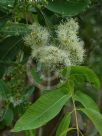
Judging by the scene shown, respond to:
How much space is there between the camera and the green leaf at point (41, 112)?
1434 millimetres

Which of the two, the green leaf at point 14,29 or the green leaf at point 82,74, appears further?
the green leaf at point 14,29

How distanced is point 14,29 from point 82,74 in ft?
1.28

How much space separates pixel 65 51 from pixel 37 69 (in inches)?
9.9

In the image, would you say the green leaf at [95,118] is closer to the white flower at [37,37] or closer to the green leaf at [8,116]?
the white flower at [37,37]

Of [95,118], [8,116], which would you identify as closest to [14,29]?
[8,116]

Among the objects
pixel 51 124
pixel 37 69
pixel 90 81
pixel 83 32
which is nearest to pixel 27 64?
pixel 37 69

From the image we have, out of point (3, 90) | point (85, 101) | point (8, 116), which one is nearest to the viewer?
point (85, 101)

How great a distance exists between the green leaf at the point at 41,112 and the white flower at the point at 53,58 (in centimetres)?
11

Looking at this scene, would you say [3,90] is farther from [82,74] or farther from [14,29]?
[82,74]

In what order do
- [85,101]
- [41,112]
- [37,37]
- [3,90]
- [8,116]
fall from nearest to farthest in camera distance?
[41,112] → [85,101] → [37,37] → [3,90] → [8,116]

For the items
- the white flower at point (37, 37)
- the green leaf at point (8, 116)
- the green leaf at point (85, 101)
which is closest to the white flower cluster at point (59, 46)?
the white flower at point (37, 37)

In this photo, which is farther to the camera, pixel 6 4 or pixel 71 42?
pixel 6 4

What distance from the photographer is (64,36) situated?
1627 mm

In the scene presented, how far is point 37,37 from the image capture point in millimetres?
1678
